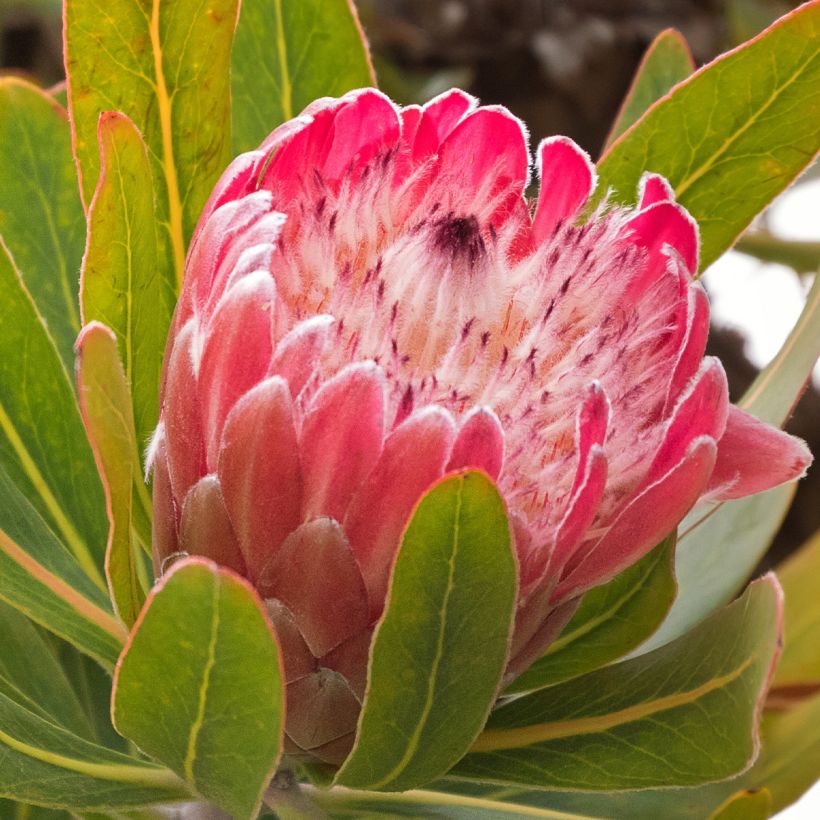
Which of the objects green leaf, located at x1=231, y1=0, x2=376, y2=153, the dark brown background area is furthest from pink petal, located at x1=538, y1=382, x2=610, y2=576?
the dark brown background area

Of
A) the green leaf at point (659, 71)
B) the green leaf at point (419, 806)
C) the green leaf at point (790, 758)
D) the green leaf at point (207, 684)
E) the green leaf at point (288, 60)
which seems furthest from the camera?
the green leaf at point (659, 71)

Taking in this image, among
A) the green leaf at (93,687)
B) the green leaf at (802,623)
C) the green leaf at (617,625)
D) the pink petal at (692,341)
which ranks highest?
the pink petal at (692,341)

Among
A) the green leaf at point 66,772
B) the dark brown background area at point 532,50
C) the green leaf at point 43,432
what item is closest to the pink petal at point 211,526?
the green leaf at point 66,772

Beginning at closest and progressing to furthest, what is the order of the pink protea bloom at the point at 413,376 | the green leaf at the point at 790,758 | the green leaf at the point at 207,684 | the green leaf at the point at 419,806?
1. the green leaf at the point at 207,684
2. the pink protea bloom at the point at 413,376
3. the green leaf at the point at 419,806
4. the green leaf at the point at 790,758

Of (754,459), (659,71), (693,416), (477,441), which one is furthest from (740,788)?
(659,71)

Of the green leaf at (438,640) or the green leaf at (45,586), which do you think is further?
the green leaf at (45,586)

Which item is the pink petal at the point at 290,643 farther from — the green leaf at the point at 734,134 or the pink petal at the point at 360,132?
the green leaf at the point at 734,134

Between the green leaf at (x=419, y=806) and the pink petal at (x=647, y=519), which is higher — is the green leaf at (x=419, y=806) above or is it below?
below
